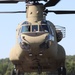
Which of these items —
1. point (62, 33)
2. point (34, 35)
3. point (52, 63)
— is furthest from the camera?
point (62, 33)

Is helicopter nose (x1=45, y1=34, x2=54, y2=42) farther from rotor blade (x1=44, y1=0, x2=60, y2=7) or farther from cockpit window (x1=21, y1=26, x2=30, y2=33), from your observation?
rotor blade (x1=44, y1=0, x2=60, y2=7)

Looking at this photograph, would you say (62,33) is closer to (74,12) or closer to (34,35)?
(74,12)

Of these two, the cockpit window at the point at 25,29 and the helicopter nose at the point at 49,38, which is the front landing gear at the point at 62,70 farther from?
the cockpit window at the point at 25,29

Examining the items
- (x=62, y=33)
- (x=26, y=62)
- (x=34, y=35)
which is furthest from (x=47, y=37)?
(x=62, y=33)

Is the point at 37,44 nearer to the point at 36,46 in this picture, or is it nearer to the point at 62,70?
the point at 36,46

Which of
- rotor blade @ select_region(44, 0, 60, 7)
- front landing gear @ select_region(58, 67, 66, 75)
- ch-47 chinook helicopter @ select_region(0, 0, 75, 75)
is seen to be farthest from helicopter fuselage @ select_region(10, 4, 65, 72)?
rotor blade @ select_region(44, 0, 60, 7)

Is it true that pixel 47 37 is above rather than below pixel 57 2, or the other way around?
below

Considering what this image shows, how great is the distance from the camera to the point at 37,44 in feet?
73.0

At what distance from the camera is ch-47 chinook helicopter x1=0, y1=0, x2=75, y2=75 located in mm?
22547

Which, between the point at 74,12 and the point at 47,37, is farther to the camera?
the point at 74,12

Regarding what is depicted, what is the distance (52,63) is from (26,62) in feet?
5.57

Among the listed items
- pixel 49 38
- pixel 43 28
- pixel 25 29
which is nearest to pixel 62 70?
pixel 49 38

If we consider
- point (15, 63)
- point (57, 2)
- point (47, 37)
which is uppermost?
point (57, 2)

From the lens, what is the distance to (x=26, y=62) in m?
24.0
